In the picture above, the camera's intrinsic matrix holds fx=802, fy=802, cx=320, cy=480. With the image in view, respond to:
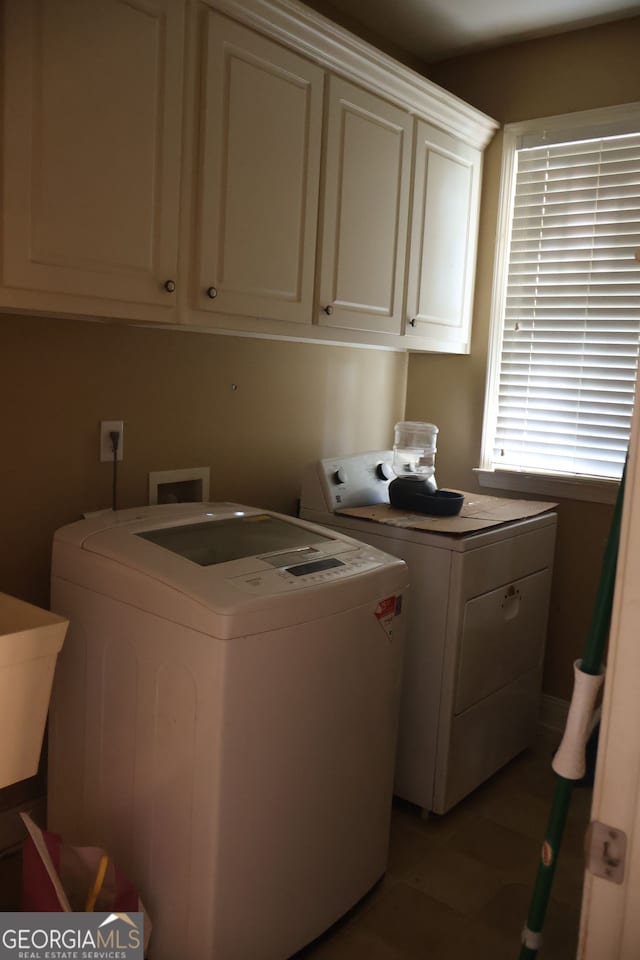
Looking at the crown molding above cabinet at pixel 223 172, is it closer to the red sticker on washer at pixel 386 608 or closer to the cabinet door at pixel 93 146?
the cabinet door at pixel 93 146

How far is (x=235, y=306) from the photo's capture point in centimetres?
208

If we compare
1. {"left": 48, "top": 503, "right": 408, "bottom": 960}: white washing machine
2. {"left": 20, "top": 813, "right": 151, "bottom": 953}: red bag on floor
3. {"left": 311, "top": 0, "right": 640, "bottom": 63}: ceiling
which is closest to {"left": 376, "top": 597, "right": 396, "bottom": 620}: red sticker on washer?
{"left": 48, "top": 503, "right": 408, "bottom": 960}: white washing machine

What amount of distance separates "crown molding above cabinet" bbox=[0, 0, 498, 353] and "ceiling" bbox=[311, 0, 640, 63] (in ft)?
1.02

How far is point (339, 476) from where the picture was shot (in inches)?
104

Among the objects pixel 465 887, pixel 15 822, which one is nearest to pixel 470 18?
pixel 465 887

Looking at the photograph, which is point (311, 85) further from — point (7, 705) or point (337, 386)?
point (7, 705)

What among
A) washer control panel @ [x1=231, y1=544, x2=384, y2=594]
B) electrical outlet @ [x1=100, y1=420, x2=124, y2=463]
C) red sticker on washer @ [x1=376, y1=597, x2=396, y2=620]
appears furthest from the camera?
electrical outlet @ [x1=100, y1=420, x2=124, y2=463]

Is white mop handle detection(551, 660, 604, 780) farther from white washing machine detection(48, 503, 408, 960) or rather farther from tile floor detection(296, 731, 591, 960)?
tile floor detection(296, 731, 591, 960)

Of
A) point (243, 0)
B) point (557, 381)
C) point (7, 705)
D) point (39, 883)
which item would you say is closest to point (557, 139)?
Result: point (557, 381)

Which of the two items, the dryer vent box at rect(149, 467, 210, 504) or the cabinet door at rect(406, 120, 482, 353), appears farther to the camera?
the cabinet door at rect(406, 120, 482, 353)

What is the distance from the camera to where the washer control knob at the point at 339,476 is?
103 inches

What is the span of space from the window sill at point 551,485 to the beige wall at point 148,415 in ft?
1.78

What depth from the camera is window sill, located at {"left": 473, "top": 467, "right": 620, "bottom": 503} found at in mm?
2887

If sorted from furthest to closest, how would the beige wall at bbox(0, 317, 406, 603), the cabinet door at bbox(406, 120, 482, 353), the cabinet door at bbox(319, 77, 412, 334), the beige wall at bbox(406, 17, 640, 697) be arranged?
the beige wall at bbox(406, 17, 640, 697)
the cabinet door at bbox(406, 120, 482, 353)
the cabinet door at bbox(319, 77, 412, 334)
the beige wall at bbox(0, 317, 406, 603)
